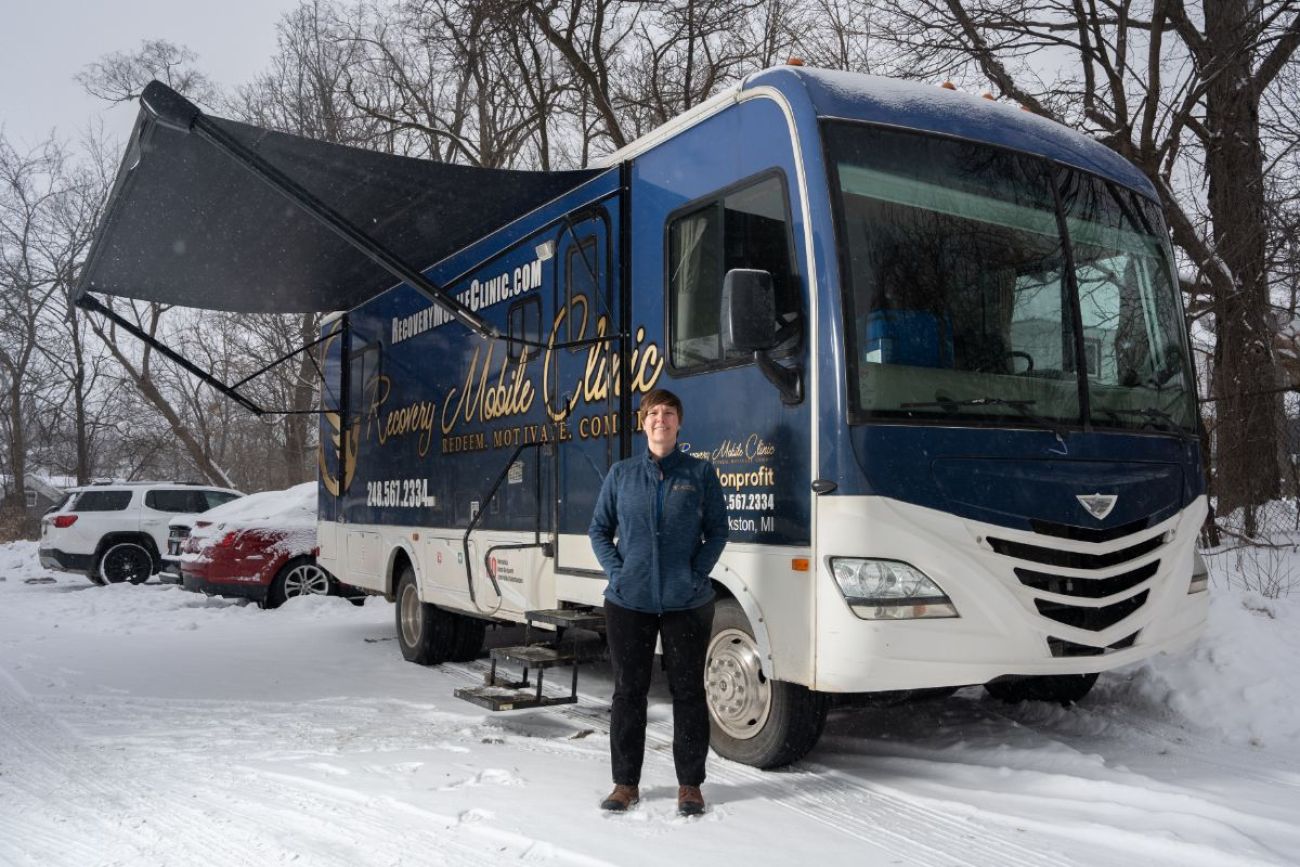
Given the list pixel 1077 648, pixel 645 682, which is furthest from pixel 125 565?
pixel 1077 648

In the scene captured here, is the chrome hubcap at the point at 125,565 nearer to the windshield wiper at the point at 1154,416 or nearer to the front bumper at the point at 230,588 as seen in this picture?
the front bumper at the point at 230,588

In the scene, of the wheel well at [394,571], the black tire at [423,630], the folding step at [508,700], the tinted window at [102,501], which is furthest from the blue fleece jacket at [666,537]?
the tinted window at [102,501]

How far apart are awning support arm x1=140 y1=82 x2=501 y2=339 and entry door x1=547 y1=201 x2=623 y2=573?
55cm

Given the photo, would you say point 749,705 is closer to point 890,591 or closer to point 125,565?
point 890,591

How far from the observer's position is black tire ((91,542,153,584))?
17.0 meters

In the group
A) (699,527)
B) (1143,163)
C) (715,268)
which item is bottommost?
(699,527)

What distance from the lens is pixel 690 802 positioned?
4488 mm

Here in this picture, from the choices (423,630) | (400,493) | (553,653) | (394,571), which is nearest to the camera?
(553,653)

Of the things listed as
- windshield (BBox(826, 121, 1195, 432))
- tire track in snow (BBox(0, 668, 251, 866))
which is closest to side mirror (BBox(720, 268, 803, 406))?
windshield (BBox(826, 121, 1195, 432))

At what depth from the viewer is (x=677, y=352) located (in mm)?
5707

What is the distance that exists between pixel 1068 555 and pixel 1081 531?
0.12 meters

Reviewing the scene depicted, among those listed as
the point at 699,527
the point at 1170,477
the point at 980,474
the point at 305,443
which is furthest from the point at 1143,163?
the point at 305,443

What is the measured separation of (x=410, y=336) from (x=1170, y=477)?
6.31m

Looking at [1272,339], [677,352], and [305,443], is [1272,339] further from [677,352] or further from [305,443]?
[305,443]
